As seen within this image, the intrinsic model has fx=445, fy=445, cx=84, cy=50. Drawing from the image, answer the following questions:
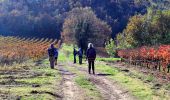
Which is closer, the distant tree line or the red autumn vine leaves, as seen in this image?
the red autumn vine leaves

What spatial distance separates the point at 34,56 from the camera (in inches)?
2110

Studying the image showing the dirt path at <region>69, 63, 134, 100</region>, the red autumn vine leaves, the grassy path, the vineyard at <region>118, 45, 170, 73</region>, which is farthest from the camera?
the vineyard at <region>118, 45, 170, 73</region>

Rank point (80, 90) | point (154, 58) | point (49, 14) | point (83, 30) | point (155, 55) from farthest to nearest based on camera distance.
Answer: point (49, 14)
point (83, 30)
point (154, 58)
point (155, 55)
point (80, 90)

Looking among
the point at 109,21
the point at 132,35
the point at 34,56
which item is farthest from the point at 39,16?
the point at 34,56

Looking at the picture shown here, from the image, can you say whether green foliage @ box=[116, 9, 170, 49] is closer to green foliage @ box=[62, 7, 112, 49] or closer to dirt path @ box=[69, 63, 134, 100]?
green foliage @ box=[62, 7, 112, 49]

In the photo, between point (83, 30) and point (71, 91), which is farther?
point (83, 30)

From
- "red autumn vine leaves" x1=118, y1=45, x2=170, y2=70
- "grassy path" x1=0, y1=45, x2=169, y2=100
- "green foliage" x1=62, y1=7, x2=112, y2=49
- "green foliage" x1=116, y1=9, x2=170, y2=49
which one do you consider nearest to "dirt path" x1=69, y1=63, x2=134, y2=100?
"grassy path" x1=0, y1=45, x2=169, y2=100

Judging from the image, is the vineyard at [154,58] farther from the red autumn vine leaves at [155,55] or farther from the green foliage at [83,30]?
the green foliage at [83,30]

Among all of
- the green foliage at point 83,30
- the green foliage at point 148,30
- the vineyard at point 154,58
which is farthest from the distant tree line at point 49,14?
the vineyard at point 154,58

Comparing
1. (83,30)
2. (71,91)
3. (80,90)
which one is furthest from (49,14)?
(71,91)

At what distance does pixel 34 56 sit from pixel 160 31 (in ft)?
108

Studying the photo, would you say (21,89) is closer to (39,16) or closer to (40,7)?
(39,16)

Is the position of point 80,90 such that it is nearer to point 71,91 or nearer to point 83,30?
point 71,91

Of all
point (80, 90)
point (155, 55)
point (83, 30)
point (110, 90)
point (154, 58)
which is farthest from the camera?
point (83, 30)
